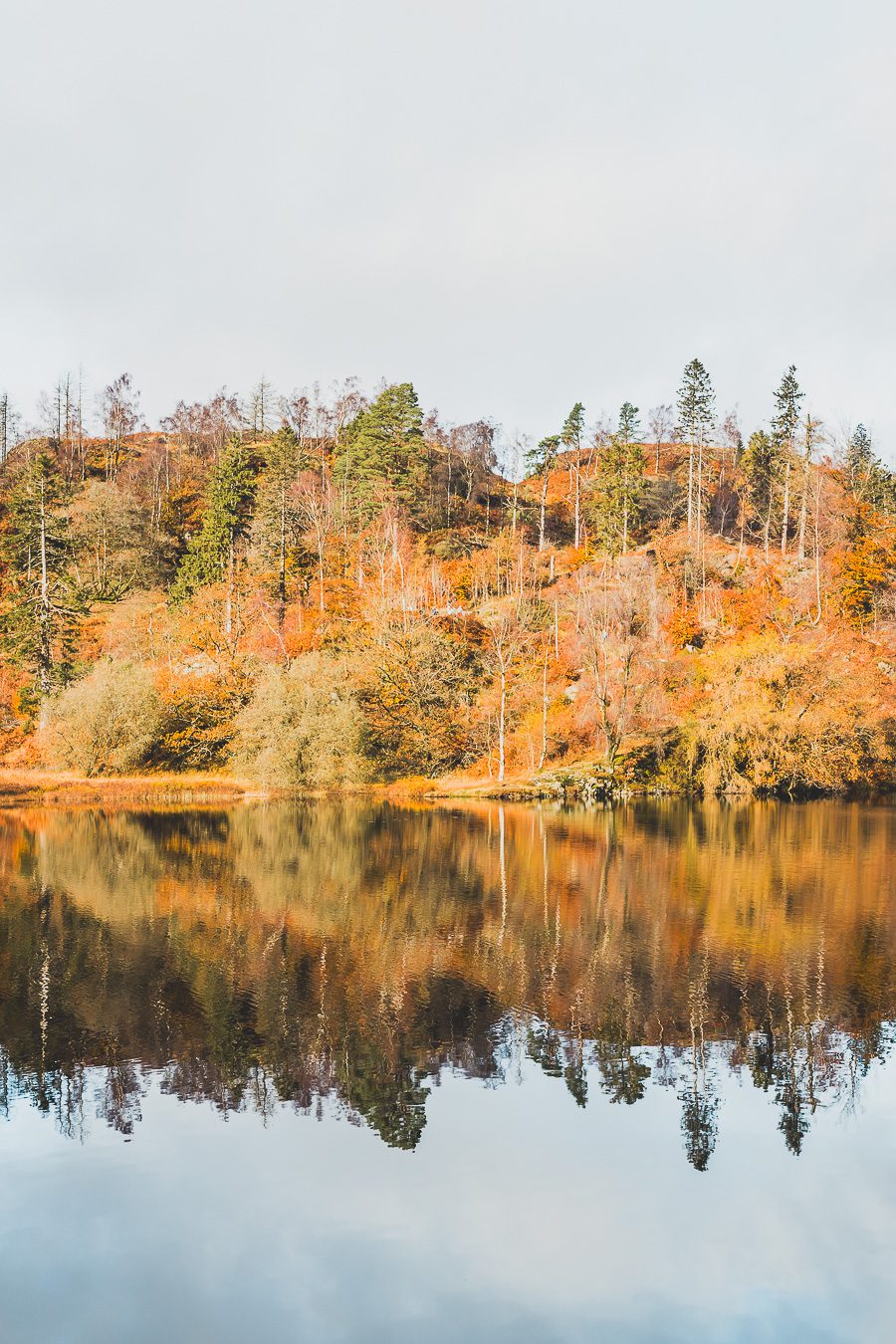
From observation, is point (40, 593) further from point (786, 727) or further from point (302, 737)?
point (786, 727)

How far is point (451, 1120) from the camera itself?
491 inches

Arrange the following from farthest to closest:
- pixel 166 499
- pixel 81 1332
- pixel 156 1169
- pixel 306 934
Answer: pixel 166 499, pixel 306 934, pixel 156 1169, pixel 81 1332

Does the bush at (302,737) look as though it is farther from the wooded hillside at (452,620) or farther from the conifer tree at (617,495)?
the conifer tree at (617,495)

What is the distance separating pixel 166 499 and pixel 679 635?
65907 mm

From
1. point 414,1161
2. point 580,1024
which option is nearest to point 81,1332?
point 414,1161

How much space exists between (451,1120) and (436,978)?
5.69 metres

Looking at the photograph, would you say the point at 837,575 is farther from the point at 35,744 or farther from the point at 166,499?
the point at 166,499

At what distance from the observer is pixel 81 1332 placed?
8.29 metres

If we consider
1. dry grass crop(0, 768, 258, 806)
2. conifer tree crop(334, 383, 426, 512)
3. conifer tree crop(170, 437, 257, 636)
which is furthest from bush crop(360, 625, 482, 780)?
conifer tree crop(334, 383, 426, 512)

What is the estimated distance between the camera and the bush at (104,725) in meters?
60.5

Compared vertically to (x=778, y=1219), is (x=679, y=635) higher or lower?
higher

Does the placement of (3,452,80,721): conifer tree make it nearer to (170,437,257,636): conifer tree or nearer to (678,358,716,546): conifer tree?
(170,437,257,636): conifer tree

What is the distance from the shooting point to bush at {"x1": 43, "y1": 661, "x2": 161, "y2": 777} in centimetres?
6050

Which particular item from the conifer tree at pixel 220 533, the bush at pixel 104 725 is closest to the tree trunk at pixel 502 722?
the bush at pixel 104 725
